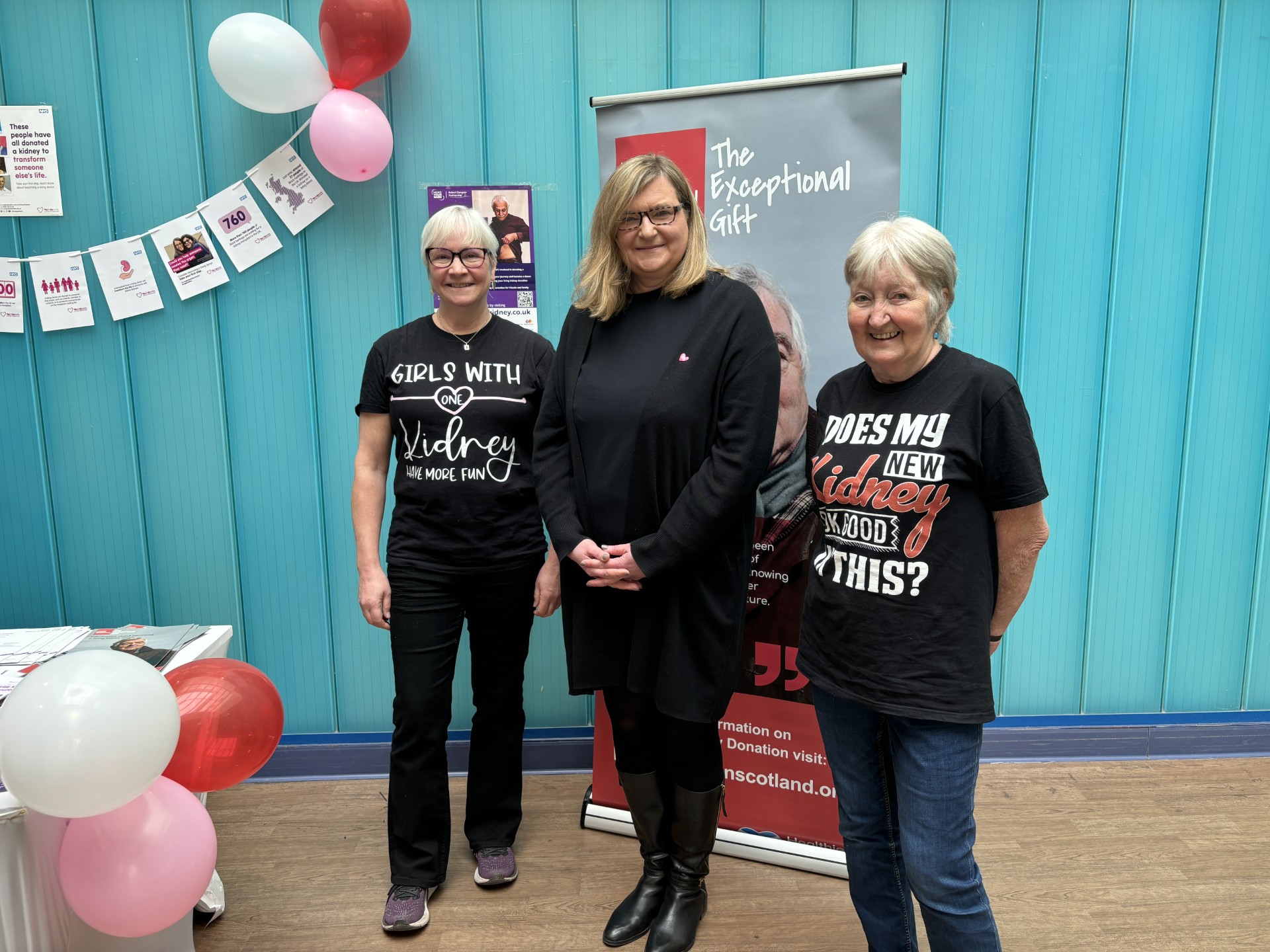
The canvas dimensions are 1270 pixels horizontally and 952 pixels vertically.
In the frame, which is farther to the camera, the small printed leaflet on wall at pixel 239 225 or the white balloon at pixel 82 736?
the small printed leaflet on wall at pixel 239 225

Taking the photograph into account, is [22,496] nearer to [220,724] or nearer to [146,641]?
[146,641]

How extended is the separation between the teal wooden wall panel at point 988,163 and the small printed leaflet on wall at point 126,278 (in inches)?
92.7

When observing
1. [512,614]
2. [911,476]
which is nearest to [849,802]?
[911,476]

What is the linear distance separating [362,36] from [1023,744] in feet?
9.37

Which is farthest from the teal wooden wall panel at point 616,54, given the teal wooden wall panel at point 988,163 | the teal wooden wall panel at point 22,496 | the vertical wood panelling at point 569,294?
the teal wooden wall panel at point 22,496

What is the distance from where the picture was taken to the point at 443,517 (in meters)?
1.72

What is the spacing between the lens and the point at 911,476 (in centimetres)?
120

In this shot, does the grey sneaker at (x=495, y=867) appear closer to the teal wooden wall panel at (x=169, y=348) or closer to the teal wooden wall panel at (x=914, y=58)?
the teal wooden wall panel at (x=169, y=348)

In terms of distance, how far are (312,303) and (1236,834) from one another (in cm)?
299

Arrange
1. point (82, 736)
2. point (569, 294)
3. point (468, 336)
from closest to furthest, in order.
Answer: point (82, 736)
point (468, 336)
point (569, 294)

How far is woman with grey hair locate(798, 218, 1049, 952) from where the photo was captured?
3.87ft

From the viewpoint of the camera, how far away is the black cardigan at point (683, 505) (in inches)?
56.2

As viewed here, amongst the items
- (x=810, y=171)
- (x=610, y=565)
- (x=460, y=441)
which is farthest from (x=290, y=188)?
(x=610, y=565)

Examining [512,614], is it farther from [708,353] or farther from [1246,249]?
[1246,249]
